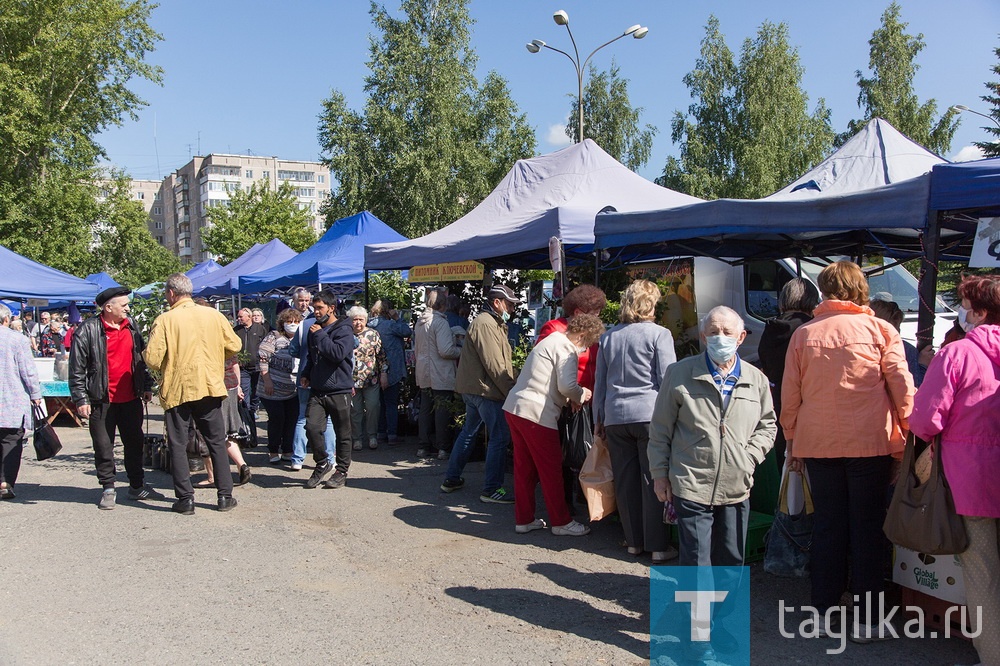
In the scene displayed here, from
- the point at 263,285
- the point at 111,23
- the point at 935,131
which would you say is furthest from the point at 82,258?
the point at 935,131

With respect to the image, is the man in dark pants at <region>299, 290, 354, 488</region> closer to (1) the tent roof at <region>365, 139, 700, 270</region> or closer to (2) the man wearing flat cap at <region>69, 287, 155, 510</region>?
(2) the man wearing flat cap at <region>69, 287, 155, 510</region>

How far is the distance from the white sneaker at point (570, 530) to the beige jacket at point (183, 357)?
2955mm

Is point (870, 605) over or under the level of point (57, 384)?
under

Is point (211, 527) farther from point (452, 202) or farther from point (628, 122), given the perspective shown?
point (628, 122)

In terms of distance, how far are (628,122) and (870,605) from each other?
3688 cm

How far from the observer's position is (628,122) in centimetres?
3825

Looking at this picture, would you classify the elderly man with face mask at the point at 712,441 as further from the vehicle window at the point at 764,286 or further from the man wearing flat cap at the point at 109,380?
the vehicle window at the point at 764,286

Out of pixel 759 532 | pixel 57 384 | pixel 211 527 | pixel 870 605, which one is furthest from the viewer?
pixel 57 384

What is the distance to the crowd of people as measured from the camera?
10.8 ft

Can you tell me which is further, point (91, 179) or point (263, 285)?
point (91, 179)

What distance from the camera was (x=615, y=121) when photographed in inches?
1503

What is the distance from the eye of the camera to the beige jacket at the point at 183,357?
6.06m

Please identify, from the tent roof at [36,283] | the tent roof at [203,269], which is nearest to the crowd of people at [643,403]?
the tent roof at [36,283]

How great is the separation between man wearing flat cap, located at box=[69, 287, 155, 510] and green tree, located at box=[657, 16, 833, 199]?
3047cm
